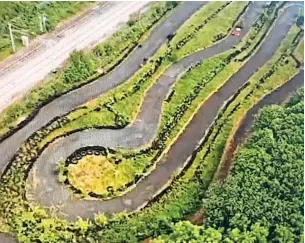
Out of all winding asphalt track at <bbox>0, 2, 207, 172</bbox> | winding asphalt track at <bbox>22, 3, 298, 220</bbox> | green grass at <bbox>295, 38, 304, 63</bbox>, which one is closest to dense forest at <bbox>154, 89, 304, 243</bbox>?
winding asphalt track at <bbox>22, 3, 298, 220</bbox>

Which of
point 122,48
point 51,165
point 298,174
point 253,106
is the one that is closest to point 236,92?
point 253,106

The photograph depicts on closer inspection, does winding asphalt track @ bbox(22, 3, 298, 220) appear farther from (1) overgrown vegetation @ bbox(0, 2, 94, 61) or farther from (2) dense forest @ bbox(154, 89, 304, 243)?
(1) overgrown vegetation @ bbox(0, 2, 94, 61)

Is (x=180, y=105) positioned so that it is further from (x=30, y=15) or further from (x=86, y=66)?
(x=30, y=15)

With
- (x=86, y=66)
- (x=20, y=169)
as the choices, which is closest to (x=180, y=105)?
(x=86, y=66)

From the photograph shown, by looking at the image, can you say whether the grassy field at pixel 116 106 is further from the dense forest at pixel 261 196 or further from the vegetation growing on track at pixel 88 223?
the dense forest at pixel 261 196

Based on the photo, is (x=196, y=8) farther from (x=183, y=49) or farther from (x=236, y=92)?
(x=236, y=92)

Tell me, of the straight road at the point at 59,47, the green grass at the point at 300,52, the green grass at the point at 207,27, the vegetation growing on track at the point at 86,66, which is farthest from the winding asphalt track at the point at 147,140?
the straight road at the point at 59,47
